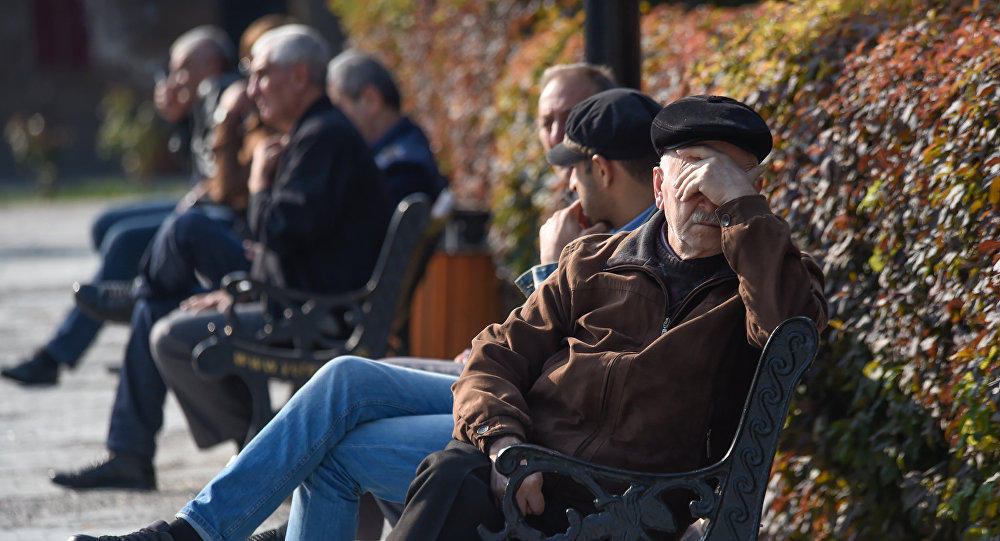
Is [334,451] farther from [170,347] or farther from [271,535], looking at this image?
[170,347]

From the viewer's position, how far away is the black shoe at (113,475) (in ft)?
16.0

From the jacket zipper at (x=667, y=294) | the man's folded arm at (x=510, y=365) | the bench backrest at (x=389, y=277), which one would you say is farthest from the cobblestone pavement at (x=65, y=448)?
the jacket zipper at (x=667, y=294)

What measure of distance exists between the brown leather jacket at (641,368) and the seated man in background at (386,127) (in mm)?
2650

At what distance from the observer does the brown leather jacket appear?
8.39 ft

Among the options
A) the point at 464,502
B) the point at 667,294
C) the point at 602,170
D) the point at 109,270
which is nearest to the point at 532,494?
the point at 464,502

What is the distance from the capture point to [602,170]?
10.3 feet

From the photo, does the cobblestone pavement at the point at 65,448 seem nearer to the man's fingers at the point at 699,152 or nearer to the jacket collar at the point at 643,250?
the jacket collar at the point at 643,250

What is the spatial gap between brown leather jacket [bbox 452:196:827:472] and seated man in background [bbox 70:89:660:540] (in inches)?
12.3

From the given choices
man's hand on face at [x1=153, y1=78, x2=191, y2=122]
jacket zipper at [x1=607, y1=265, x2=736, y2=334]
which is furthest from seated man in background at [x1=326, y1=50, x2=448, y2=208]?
jacket zipper at [x1=607, y1=265, x2=736, y2=334]

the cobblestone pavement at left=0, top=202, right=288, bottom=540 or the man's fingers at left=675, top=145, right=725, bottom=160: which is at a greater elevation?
the man's fingers at left=675, top=145, right=725, bottom=160

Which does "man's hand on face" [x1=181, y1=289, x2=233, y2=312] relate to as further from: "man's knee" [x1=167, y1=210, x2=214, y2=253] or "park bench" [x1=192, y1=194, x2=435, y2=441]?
"man's knee" [x1=167, y1=210, x2=214, y2=253]

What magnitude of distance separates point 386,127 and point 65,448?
208cm

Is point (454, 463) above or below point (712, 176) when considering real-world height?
below

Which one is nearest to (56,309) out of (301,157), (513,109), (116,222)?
(116,222)
